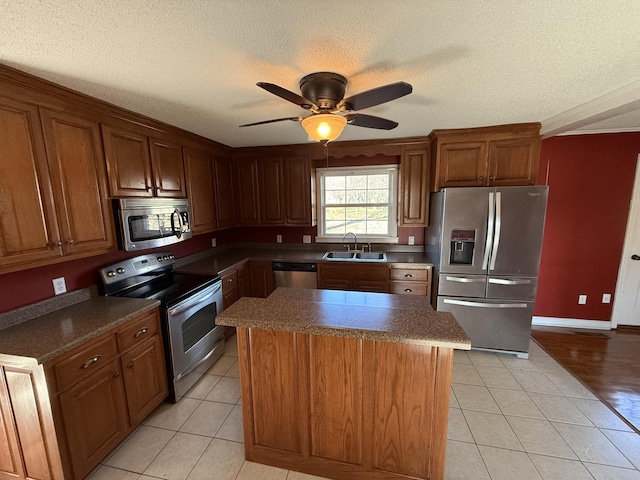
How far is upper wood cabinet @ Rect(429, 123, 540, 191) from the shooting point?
2.76m

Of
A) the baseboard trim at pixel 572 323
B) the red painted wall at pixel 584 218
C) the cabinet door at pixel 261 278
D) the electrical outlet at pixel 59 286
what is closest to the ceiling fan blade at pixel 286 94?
the electrical outlet at pixel 59 286

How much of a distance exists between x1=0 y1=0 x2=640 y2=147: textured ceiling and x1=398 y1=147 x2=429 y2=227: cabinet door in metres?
1.15

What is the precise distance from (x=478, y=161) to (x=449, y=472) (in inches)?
107

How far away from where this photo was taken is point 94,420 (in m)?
1.62

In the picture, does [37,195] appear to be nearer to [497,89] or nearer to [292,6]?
[292,6]

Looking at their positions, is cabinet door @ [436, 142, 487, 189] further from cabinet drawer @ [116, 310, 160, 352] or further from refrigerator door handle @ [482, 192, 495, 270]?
cabinet drawer @ [116, 310, 160, 352]

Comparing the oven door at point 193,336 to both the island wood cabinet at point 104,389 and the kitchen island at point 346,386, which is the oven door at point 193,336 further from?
the kitchen island at point 346,386

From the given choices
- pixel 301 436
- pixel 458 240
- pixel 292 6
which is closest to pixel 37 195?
pixel 292 6

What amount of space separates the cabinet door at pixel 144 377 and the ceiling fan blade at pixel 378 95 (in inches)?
83.8

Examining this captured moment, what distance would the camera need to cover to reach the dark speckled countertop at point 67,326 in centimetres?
139

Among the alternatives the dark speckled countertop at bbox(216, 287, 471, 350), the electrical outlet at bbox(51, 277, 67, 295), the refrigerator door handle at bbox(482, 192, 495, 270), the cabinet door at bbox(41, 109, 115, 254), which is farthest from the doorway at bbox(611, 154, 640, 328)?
the electrical outlet at bbox(51, 277, 67, 295)

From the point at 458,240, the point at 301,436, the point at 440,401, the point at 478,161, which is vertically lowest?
the point at 301,436

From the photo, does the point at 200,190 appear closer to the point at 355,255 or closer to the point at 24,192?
the point at 24,192

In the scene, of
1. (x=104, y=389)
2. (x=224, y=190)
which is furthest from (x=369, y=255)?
(x=104, y=389)
